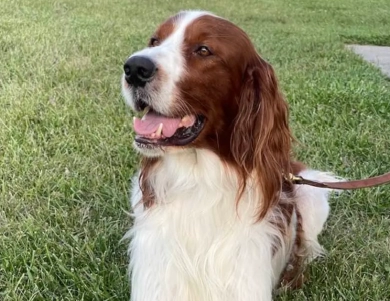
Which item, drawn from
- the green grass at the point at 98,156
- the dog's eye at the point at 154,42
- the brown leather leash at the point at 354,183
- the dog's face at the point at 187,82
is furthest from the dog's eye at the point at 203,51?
the green grass at the point at 98,156

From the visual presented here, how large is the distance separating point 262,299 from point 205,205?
1.78 ft

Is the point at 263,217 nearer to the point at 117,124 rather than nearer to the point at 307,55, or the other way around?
the point at 117,124

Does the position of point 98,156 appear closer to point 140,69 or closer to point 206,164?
point 206,164

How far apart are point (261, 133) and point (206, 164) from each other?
28cm

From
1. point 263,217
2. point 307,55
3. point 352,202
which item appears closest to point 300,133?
point 352,202

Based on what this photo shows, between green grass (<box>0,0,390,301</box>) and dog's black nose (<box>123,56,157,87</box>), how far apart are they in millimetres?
1249

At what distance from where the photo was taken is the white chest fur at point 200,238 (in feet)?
9.14

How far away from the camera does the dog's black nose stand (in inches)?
94.9

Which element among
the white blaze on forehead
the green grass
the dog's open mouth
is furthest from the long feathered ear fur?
the green grass

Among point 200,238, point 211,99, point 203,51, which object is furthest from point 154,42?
point 200,238

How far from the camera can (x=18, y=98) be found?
5.89m

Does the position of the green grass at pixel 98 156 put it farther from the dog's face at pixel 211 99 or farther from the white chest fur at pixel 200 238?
the dog's face at pixel 211 99

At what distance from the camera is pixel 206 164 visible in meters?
2.76

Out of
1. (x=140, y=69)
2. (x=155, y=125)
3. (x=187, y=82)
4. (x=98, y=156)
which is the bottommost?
(x=98, y=156)
